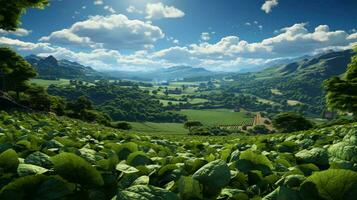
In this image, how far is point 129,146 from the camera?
13.3ft

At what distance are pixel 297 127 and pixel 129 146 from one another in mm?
141391

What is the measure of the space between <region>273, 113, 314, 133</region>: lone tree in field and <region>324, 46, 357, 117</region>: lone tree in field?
8044 cm

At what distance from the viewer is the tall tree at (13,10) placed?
26.7 m

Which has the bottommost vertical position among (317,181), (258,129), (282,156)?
(258,129)

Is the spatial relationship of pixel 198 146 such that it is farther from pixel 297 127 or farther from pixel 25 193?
pixel 297 127

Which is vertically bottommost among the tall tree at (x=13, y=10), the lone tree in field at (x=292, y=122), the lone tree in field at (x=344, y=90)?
the lone tree in field at (x=292, y=122)

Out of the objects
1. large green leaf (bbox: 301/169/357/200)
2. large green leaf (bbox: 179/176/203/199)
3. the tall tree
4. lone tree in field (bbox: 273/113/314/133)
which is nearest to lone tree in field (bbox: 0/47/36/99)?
the tall tree

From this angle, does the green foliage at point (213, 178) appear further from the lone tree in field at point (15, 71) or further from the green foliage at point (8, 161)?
the lone tree in field at point (15, 71)

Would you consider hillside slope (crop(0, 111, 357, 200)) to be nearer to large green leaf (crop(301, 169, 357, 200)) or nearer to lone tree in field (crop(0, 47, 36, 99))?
large green leaf (crop(301, 169, 357, 200))

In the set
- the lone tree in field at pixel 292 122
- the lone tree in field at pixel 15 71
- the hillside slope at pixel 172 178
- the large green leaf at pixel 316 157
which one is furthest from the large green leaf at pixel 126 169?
the lone tree in field at pixel 292 122

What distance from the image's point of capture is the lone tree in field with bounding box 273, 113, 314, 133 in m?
136

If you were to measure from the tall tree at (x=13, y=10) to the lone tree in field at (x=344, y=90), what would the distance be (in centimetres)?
4176

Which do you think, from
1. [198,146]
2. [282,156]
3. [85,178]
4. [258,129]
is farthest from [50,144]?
[258,129]

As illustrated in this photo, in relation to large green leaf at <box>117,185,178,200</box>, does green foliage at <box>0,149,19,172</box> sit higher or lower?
lower
